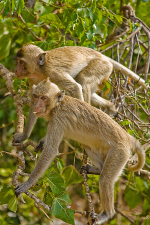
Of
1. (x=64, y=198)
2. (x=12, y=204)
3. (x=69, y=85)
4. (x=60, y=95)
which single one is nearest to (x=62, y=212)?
(x=64, y=198)

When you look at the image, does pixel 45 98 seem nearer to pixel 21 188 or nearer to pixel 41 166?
pixel 41 166

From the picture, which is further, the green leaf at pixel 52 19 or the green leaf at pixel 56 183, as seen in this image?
the green leaf at pixel 52 19

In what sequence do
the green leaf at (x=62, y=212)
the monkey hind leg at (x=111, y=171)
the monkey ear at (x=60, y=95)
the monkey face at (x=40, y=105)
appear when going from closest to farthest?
the green leaf at (x=62, y=212) → the monkey hind leg at (x=111, y=171) → the monkey face at (x=40, y=105) → the monkey ear at (x=60, y=95)

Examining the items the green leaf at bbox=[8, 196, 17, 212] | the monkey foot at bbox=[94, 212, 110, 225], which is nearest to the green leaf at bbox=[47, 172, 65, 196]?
the green leaf at bbox=[8, 196, 17, 212]

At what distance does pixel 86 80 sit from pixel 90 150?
1.61 m

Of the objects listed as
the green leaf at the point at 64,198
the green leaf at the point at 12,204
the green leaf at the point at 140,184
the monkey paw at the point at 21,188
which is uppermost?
the green leaf at the point at 64,198

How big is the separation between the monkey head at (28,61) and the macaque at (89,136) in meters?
1.05

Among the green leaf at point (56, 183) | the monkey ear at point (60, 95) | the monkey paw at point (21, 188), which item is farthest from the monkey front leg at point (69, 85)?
the monkey paw at point (21, 188)

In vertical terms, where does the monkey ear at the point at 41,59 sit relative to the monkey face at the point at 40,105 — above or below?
above

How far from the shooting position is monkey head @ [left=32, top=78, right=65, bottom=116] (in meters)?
4.53

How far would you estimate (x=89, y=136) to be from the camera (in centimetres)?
454

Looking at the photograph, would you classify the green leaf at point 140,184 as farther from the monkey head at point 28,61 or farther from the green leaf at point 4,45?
the green leaf at point 4,45

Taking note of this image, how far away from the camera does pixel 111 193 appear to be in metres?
4.27

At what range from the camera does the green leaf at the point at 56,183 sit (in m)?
3.98
